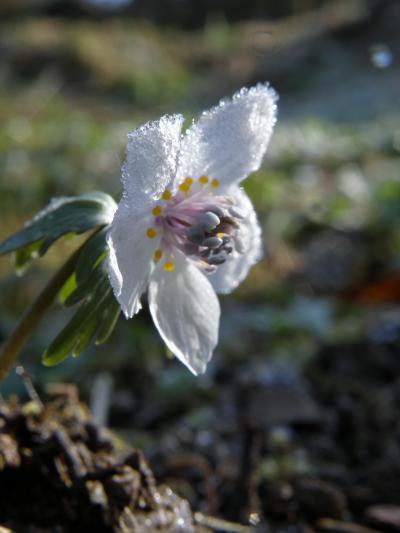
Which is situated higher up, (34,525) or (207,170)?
(207,170)

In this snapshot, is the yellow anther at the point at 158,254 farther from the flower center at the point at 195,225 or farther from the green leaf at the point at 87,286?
the green leaf at the point at 87,286

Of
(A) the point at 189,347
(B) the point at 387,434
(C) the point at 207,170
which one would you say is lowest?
(B) the point at 387,434

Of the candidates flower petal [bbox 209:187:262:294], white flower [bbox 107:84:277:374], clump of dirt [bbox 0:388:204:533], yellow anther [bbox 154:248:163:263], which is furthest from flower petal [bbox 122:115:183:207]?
clump of dirt [bbox 0:388:204:533]

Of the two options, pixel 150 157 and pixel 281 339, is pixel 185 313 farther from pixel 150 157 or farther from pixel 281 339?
pixel 281 339

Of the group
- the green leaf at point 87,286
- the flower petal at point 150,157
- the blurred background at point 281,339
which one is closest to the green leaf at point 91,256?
the green leaf at point 87,286

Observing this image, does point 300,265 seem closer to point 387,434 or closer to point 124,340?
point 124,340

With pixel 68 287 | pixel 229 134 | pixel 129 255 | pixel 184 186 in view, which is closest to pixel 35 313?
pixel 68 287

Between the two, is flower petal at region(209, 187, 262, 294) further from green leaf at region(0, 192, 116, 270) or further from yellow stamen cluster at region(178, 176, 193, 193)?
green leaf at region(0, 192, 116, 270)

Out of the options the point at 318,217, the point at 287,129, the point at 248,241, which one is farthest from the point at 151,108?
the point at 248,241
